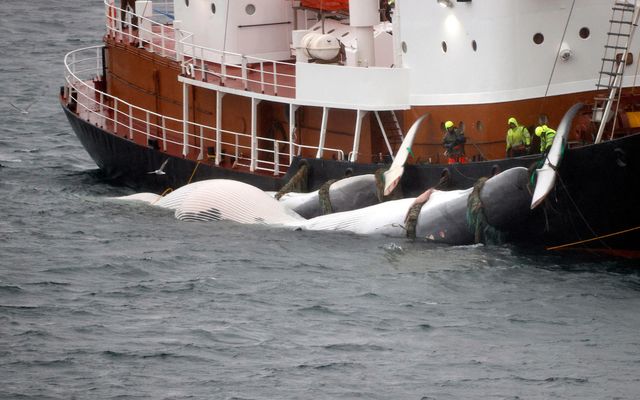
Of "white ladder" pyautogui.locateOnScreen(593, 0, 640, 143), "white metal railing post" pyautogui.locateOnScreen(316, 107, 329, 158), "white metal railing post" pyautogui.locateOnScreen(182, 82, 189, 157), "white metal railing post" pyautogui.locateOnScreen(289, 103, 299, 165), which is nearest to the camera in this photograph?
"white ladder" pyautogui.locateOnScreen(593, 0, 640, 143)

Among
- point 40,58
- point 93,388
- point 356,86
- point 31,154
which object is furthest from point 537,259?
point 40,58

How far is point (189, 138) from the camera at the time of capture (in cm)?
3925

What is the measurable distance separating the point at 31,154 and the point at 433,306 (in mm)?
20262

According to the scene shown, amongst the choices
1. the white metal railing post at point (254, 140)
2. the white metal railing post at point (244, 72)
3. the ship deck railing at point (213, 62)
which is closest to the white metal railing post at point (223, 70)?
the ship deck railing at point (213, 62)

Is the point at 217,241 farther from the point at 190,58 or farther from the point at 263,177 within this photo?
the point at 190,58

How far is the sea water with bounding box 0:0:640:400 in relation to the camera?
2431 centimetres

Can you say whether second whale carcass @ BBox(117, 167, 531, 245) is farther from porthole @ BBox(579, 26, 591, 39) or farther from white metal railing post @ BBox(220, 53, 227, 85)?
porthole @ BBox(579, 26, 591, 39)

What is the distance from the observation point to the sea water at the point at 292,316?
2431 centimetres

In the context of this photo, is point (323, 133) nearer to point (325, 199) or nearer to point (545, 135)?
point (325, 199)

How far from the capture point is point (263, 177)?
36.0 metres

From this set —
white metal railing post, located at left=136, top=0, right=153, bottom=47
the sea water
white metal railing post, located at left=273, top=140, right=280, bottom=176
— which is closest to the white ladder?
the sea water

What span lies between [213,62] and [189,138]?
1923 millimetres

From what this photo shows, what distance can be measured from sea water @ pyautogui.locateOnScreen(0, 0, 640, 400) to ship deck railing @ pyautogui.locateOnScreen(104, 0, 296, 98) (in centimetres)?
354

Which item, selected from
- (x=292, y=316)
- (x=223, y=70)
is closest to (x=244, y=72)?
(x=223, y=70)
